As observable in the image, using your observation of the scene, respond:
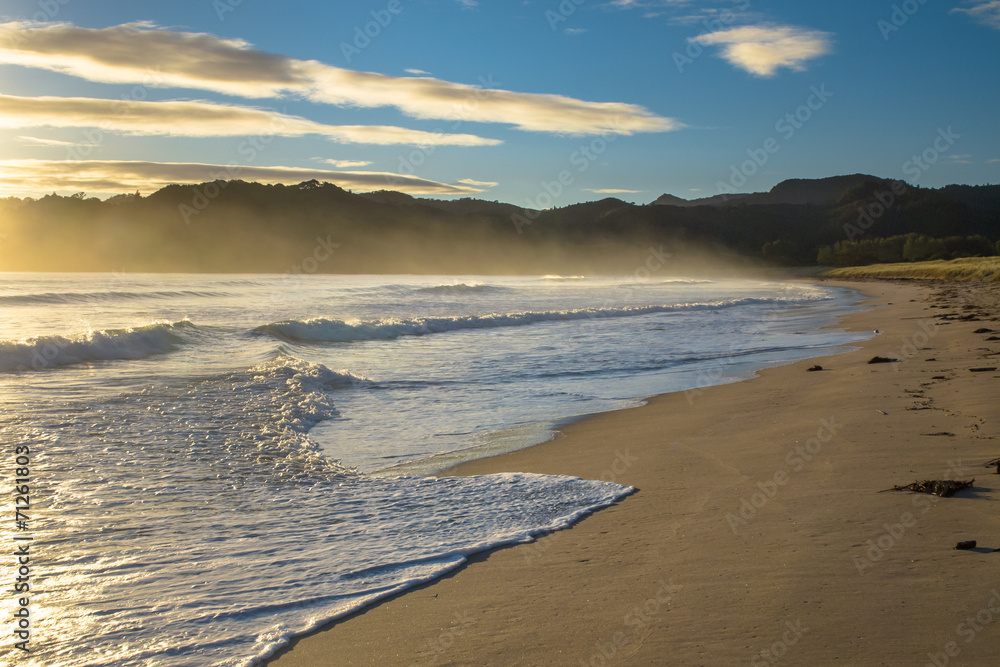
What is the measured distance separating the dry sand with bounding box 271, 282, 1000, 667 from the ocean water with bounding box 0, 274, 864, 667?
325 millimetres

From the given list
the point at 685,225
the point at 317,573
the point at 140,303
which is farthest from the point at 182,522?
the point at 685,225

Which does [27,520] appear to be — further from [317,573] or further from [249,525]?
[317,573]

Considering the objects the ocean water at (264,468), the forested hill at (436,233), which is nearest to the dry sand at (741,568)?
the ocean water at (264,468)

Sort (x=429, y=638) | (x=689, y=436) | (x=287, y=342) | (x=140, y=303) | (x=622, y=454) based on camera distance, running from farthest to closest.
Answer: (x=140, y=303) < (x=287, y=342) < (x=689, y=436) < (x=622, y=454) < (x=429, y=638)

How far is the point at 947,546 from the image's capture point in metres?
3.20

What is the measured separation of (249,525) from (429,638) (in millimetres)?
1866
